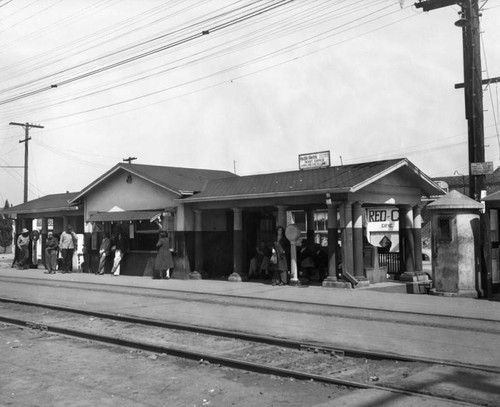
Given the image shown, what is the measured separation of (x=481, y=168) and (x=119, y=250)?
14682mm

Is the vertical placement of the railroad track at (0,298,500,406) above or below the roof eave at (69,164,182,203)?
below

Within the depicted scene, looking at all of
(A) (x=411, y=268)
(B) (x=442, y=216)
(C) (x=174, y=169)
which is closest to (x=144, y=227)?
(C) (x=174, y=169)

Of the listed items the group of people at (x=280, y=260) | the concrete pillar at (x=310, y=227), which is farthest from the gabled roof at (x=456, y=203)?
the concrete pillar at (x=310, y=227)

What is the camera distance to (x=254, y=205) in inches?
738

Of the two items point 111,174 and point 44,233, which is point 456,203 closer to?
point 111,174

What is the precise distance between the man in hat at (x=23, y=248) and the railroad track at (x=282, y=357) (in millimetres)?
A: 17300

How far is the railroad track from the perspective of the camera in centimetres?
642

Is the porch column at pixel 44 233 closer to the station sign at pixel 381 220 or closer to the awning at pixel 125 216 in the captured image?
the awning at pixel 125 216

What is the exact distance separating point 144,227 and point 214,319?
1201 cm

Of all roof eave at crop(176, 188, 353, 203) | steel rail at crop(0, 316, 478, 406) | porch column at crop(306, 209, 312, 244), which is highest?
roof eave at crop(176, 188, 353, 203)

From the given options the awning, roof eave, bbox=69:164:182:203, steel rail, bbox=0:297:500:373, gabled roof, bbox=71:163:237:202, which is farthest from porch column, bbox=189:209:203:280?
steel rail, bbox=0:297:500:373

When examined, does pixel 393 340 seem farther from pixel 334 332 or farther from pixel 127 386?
pixel 127 386

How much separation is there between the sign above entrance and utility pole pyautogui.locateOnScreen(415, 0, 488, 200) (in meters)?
11.1

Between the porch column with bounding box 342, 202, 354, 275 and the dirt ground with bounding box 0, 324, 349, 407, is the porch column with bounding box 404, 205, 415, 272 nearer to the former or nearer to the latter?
the porch column with bounding box 342, 202, 354, 275
